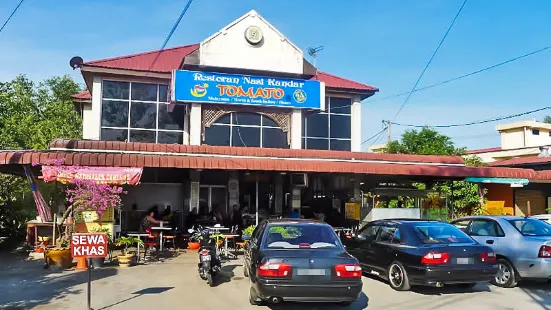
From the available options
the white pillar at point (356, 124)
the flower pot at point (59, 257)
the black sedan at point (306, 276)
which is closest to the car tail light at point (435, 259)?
the black sedan at point (306, 276)

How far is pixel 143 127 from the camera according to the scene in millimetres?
21828

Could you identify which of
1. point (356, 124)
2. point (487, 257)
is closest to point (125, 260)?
point (487, 257)

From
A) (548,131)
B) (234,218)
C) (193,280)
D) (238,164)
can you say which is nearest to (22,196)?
(234,218)

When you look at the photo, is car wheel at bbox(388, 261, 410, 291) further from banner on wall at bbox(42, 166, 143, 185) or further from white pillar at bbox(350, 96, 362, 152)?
white pillar at bbox(350, 96, 362, 152)

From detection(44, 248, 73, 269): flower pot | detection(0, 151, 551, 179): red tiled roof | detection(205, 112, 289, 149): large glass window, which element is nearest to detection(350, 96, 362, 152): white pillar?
detection(205, 112, 289, 149): large glass window

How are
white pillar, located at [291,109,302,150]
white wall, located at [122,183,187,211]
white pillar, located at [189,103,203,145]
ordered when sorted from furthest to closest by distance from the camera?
white pillar, located at [291,109,302,150]
white pillar, located at [189,103,203,145]
white wall, located at [122,183,187,211]

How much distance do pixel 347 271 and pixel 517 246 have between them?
4543mm

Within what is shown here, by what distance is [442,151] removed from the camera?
3616cm

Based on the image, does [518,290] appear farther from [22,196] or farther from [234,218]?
[22,196]

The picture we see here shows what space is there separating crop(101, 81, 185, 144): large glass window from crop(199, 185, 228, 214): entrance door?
3.74 m

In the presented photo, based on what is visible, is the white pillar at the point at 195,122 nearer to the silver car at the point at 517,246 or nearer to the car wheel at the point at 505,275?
the silver car at the point at 517,246

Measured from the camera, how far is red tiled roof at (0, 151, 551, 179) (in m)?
13.3

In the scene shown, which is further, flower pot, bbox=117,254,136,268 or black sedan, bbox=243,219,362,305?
flower pot, bbox=117,254,136,268

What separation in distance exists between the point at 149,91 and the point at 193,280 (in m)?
13.4
